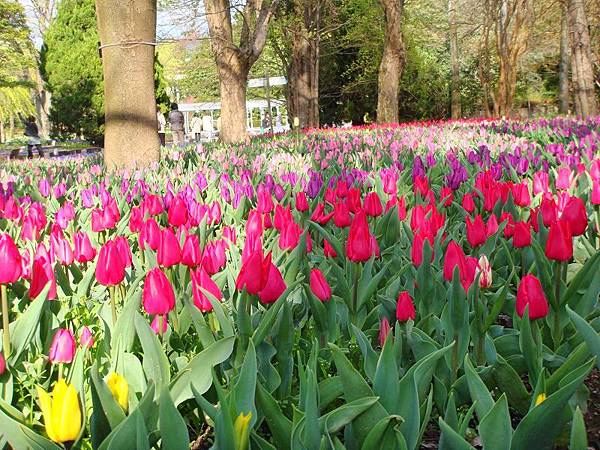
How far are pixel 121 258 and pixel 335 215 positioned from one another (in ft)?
2.89

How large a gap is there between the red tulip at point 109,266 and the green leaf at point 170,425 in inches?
24.4

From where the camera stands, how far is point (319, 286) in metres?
1.55

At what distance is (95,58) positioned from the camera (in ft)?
70.2

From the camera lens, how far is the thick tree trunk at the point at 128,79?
592cm

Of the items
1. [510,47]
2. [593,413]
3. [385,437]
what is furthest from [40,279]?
[510,47]

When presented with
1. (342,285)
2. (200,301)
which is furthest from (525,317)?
(200,301)

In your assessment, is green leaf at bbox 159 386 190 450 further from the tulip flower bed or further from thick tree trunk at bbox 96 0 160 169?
thick tree trunk at bbox 96 0 160 169

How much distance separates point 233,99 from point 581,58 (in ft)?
25.5

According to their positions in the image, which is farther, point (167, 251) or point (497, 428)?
point (167, 251)

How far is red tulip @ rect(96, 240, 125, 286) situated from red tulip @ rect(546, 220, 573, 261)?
1.06 m

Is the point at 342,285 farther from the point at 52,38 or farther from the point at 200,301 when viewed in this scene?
the point at 52,38

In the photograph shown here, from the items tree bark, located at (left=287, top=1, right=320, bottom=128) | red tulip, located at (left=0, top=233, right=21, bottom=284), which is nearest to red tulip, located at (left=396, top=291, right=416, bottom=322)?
red tulip, located at (left=0, top=233, right=21, bottom=284)

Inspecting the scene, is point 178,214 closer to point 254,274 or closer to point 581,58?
point 254,274

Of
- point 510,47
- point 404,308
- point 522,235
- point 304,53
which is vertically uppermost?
point 510,47
